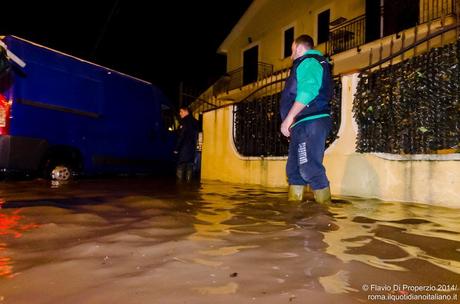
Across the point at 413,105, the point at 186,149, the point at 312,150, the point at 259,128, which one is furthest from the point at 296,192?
the point at 186,149

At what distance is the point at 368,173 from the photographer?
528cm

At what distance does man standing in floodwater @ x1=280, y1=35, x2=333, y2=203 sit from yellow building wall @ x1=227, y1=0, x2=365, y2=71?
14381 mm

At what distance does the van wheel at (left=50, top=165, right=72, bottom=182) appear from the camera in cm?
776

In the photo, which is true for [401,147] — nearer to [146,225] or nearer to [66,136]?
[146,225]

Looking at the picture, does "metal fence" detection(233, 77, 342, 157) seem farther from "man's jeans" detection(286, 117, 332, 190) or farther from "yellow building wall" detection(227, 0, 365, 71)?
"yellow building wall" detection(227, 0, 365, 71)

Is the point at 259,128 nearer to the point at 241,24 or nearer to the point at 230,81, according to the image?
the point at 230,81

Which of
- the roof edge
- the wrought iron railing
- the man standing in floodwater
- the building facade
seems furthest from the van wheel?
the roof edge

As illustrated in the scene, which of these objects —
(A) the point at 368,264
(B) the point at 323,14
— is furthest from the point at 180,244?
(B) the point at 323,14

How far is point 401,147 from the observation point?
4.90 m

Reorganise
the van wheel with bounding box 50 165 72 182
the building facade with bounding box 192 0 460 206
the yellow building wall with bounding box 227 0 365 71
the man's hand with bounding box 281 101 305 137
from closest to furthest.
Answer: the man's hand with bounding box 281 101 305 137
the building facade with bounding box 192 0 460 206
the van wheel with bounding box 50 165 72 182
the yellow building wall with bounding box 227 0 365 71

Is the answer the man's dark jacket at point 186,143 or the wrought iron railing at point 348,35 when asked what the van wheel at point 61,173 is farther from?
the wrought iron railing at point 348,35

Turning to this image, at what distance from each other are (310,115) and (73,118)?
5.38 meters

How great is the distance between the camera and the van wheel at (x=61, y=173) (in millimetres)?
7758

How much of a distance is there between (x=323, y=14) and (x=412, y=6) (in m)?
4.88
